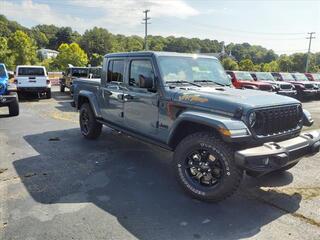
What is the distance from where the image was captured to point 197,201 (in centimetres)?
419

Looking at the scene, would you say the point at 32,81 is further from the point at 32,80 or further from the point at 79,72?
the point at 79,72

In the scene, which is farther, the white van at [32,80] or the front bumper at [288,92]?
the front bumper at [288,92]

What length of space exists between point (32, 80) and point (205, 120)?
13.5m

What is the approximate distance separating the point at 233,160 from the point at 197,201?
0.80 meters

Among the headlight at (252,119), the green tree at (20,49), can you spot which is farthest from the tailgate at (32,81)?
the green tree at (20,49)

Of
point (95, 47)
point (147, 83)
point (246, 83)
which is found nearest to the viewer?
point (147, 83)

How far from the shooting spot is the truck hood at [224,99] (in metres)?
4.04

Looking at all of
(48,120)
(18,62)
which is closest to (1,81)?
(48,120)

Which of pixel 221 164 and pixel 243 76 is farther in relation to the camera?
pixel 243 76

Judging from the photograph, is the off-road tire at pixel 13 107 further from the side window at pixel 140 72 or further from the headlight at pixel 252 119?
the headlight at pixel 252 119

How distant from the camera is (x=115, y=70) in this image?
6230 millimetres

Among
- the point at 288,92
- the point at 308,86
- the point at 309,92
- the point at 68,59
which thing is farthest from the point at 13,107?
the point at 68,59

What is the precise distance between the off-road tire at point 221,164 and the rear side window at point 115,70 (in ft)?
7.34

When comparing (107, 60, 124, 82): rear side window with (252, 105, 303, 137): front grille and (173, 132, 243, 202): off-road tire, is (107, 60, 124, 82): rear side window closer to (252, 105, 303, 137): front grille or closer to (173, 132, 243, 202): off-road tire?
(173, 132, 243, 202): off-road tire
